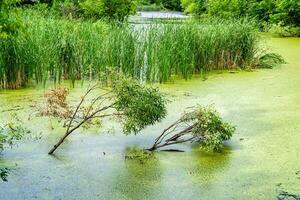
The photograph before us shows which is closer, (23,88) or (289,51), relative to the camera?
(23,88)

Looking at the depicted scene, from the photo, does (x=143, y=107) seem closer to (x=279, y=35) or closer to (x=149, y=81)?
(x=149, y=81)

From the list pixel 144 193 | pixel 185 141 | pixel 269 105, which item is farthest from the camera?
pixel 269 105

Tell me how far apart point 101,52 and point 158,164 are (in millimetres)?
2723

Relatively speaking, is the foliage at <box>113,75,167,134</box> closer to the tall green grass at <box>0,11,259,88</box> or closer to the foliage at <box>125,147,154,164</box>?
the foliage at <box>125,147,154,164</box>

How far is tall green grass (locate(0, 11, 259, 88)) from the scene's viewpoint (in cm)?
520

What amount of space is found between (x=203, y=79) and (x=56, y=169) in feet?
11.2

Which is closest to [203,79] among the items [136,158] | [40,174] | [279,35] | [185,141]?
[185,141]

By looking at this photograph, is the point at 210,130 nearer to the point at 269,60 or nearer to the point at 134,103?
the point at 134,103

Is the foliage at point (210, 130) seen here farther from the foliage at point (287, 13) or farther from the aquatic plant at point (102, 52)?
the foliage at point (287, 13)

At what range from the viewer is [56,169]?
9.96 ft

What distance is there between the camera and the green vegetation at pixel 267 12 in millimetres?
11922

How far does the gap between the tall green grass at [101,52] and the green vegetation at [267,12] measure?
18.8 feet

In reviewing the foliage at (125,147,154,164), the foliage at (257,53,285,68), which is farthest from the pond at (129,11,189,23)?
the foliage at (125,147,154,164)

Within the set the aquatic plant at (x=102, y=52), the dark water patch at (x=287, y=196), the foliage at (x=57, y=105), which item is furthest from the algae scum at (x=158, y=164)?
the aquatic plant at (x=102, y=52)
